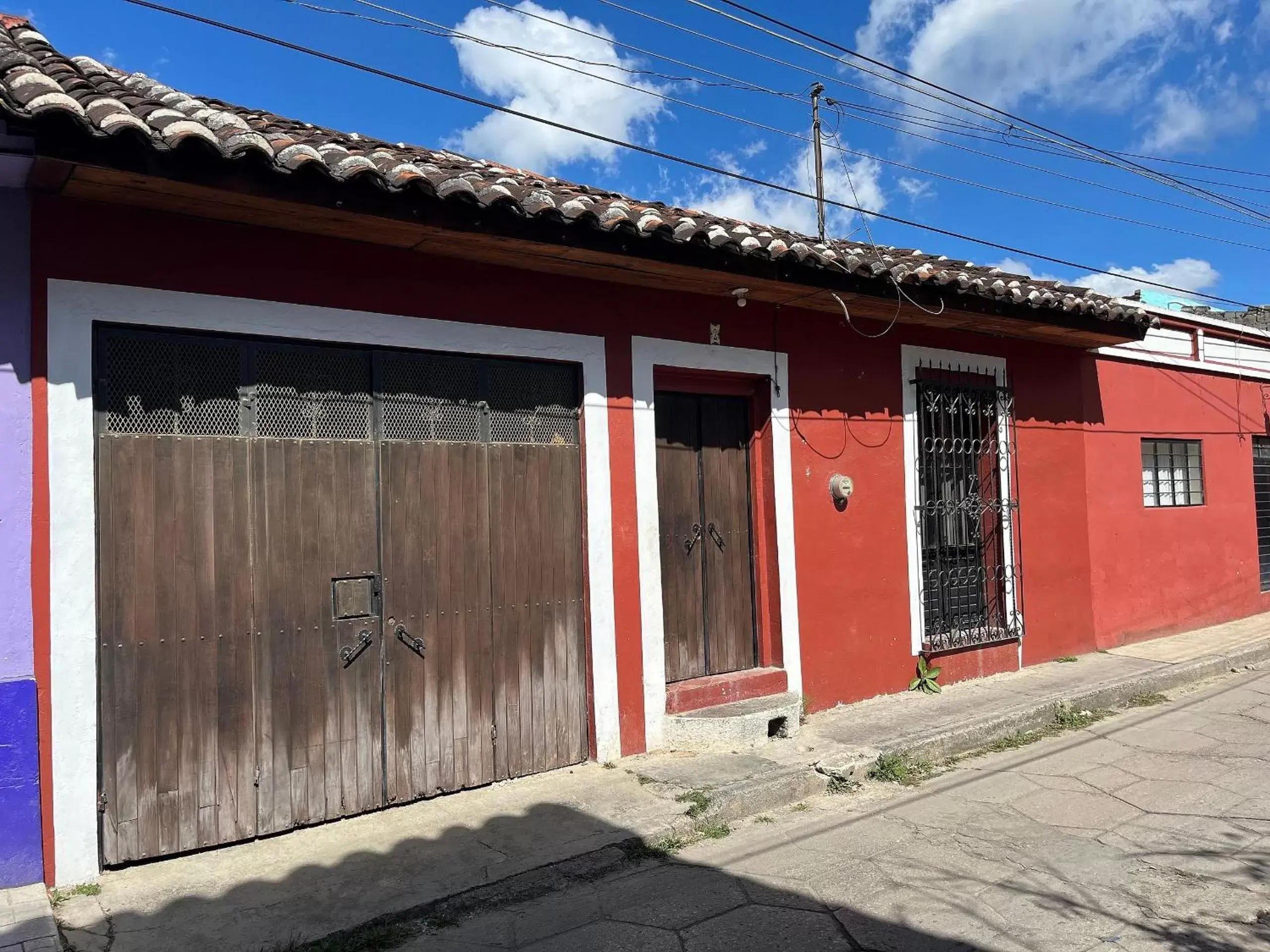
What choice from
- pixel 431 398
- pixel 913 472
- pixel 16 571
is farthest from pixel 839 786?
pixel 16 571

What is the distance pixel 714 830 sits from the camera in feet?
15.7

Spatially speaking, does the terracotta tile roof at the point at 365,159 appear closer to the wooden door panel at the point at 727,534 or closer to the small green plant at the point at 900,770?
the wooden door panel at the point at 727,534

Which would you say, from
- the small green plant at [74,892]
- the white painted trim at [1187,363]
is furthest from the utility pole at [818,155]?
the small green plant at [74,892]

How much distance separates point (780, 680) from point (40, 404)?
4.78 meters

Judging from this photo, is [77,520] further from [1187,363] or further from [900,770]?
[1187,363]

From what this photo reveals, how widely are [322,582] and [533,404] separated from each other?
5.38 feet

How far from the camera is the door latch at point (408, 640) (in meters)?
4.91

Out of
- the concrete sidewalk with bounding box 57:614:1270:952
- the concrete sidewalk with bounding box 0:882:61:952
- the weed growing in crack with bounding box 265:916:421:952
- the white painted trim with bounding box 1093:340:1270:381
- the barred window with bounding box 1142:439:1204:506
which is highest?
the white painted trim with bounding box 1093:340:1270:381

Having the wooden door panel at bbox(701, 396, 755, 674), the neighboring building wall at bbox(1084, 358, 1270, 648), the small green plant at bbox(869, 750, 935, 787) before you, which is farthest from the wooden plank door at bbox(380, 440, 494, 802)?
the neighboring building wall at bbox(1084, 358, 1270, 648)

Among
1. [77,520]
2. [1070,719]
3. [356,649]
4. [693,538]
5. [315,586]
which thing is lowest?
[1070,719]

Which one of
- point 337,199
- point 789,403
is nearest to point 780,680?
point 789,403

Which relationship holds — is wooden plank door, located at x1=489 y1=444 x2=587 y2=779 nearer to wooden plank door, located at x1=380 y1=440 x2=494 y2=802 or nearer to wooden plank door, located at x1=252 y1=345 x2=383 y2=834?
wooden plank door, located at x1=380 y1=440 x2=494 y2=802

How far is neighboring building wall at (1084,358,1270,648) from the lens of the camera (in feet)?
30.3

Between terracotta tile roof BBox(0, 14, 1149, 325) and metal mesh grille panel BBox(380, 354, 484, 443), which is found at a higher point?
terracotta tile roof BBox(0, 14, 1149, 325)
